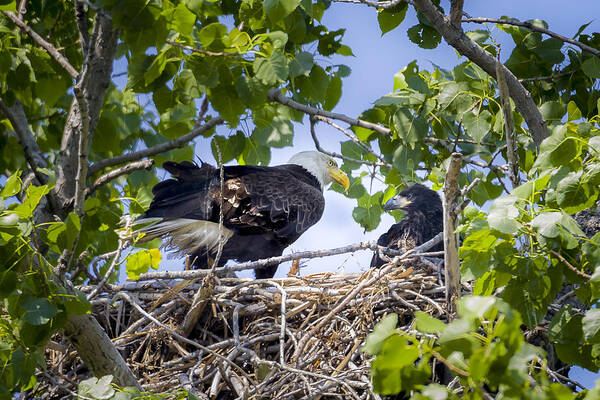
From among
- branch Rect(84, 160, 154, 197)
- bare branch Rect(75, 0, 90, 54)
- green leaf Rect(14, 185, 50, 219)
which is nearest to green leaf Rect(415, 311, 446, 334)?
green leaf Rect(14, 185, 50, 219)

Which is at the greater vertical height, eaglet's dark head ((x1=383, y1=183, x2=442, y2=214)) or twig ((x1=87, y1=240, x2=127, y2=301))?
eaglet's dark head ((x1=383, y1=183, x2=442, y2=214))

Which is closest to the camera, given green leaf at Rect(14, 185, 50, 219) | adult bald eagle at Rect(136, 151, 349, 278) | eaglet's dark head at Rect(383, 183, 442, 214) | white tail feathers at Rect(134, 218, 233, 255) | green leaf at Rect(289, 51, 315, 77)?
green leaf at Rect(14, 185, 50, 219)

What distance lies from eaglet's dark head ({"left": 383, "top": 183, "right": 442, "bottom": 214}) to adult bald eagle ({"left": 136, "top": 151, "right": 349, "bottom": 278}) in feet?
2.24

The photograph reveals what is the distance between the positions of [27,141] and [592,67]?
141 inches

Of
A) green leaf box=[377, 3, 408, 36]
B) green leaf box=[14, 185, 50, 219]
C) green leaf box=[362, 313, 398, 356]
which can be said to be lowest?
green leaf box=[362, 313, 398, 356]

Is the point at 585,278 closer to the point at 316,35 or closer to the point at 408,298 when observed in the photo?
the point at 408,298

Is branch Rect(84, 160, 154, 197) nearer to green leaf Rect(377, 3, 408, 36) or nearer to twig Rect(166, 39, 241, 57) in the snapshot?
twig Rect(166, 39, 241, 57)

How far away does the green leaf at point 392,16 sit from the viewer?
4066 millimetres

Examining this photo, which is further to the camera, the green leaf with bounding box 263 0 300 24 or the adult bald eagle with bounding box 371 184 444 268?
the adult bald eagle with bounding box 371 184 444 268

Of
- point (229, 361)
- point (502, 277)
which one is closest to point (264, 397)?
point (229, 361)

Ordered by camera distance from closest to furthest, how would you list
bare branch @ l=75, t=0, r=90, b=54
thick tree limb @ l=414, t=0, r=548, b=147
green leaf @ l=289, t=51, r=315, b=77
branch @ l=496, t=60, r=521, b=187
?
branch @ l=496, t=60, r=521, b=187, bare branch @ l=75, t=0, r=90, b=54, green leaf @ l=289, t=51, r=315, b=77, thick tree limb @ l=414, t=0, r=548, b=147

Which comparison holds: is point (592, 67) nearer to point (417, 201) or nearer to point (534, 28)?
point (534, 28)

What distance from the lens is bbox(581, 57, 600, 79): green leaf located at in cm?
380

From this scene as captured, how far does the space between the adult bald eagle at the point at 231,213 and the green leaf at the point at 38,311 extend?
270 cm
